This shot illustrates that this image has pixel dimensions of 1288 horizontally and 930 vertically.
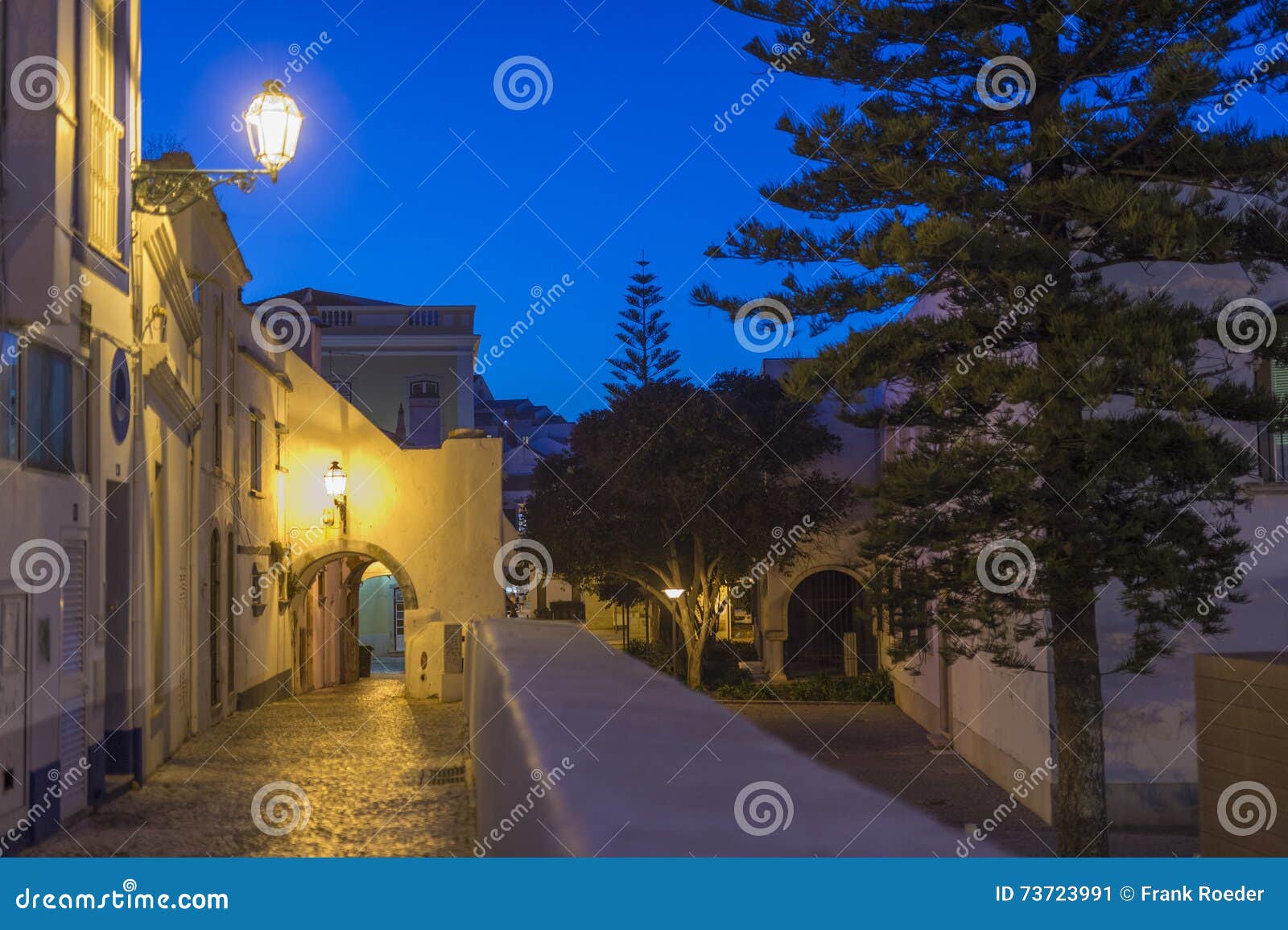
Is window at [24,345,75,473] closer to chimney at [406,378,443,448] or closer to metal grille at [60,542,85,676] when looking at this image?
metal grille at [60,542,85,676]

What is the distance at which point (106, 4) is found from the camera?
10.8m

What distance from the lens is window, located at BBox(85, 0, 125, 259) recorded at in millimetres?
9930

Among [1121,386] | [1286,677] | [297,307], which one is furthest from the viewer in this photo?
[297,307]

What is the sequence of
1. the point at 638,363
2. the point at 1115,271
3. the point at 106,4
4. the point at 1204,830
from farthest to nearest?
the point at 638,363
the point at 1115,271
the point at 106,4
the point at 1204,830

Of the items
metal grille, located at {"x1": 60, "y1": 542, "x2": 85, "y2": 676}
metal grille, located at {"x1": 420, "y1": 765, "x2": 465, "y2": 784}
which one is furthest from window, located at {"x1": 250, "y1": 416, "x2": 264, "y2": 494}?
metal grille, located at {"x1": 60, "y1": 542, "x2": 85, "y2": 676}

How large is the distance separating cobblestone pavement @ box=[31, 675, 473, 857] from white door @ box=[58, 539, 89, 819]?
250mm

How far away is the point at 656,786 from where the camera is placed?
11.0ft

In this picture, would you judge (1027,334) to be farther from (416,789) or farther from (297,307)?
(297,307)

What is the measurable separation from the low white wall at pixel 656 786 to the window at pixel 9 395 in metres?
4.01

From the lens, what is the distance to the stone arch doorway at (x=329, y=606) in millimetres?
23703

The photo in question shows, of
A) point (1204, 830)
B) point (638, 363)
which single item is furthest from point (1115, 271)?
point (638, 363)

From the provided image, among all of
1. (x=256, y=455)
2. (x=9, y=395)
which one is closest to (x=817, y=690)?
(x=256, y=455)

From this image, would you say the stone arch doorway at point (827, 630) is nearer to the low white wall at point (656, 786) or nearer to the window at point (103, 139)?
the window at point (103, 139)

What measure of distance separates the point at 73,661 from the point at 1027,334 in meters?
7.45
